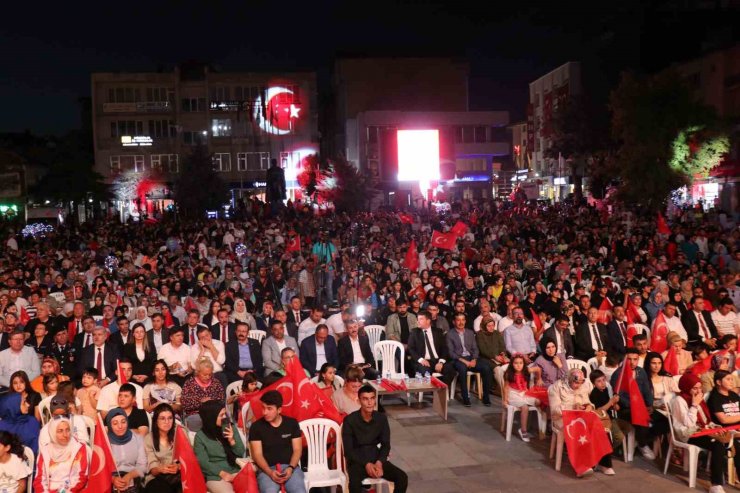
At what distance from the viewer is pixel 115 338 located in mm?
9992

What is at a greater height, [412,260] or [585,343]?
[412,260]

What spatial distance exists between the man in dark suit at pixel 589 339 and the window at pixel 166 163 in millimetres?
55078

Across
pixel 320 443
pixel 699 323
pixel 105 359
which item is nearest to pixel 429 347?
pixel 320 443

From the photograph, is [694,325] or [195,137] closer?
[694,325]

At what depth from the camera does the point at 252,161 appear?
2495 inches

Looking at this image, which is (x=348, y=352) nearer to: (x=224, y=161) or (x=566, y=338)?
(x=566, y=338)

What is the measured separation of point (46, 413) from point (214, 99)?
58.0m

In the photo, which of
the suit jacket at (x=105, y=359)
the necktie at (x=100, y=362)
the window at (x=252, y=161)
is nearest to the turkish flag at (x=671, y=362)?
the suit jacket at (x=105, y=359)

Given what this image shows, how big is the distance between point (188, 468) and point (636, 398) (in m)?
4.72

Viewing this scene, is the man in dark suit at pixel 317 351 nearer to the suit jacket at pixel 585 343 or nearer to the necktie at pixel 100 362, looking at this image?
the necktie at pixel 100 362

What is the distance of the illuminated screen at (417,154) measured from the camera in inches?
1970

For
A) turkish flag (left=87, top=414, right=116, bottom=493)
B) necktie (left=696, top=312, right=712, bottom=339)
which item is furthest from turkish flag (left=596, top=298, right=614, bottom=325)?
turkish flag (left=87, top=414, right=116, bottom=493)

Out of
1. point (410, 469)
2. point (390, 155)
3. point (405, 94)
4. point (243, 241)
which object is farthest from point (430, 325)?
point (405, 94)

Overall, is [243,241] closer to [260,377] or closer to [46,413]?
[260,377]
